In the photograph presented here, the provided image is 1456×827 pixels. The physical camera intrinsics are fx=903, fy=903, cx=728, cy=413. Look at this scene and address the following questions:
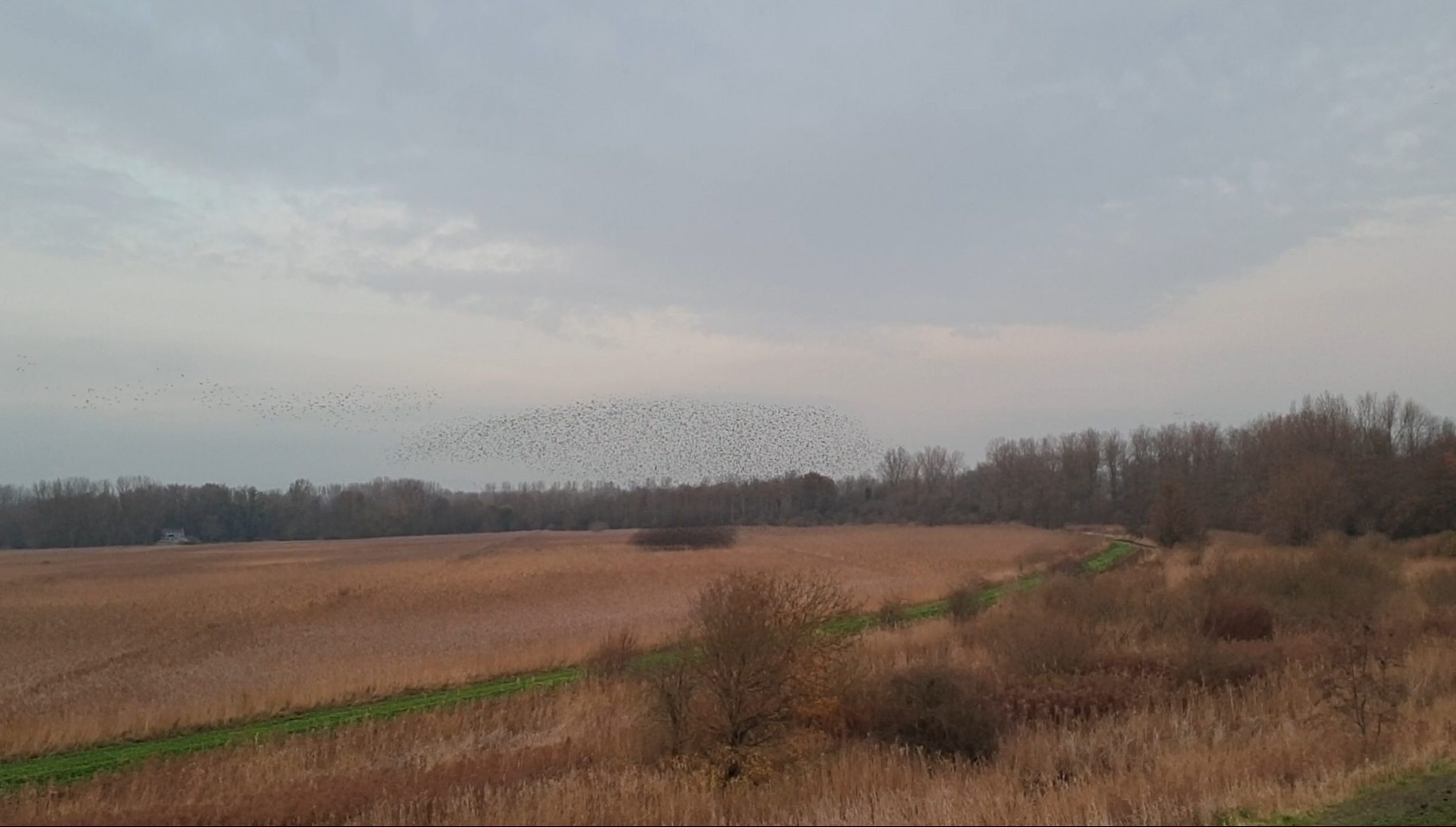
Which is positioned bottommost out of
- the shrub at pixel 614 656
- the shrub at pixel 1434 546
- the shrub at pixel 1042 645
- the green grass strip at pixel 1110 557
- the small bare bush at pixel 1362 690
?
the green grass strip at pixel 1110 557

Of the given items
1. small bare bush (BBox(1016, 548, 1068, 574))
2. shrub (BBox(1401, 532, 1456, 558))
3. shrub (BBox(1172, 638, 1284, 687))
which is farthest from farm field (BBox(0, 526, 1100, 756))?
shrub (BBox(1401, 532, 1456, 558))

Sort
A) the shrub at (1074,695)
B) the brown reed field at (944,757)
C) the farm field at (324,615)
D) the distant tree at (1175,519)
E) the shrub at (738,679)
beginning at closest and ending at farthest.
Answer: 1. the brown reed field at (944,757)
2. the shrub at (738,679)
3. the shrub at (1074,695)
4. the farm field at (324,615)
5. the distant tree at (1175,519)

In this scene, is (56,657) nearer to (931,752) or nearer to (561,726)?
(561,726)

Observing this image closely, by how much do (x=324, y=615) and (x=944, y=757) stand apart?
32885 mm

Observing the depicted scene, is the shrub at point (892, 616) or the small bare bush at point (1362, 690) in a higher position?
the small bare bush at point (1362, 690)

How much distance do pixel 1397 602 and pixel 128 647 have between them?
39995 millimetres

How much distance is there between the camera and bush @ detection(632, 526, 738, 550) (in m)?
87.7

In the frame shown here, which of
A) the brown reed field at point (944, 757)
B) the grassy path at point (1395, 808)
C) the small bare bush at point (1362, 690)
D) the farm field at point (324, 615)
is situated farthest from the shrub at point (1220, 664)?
the grassy path at point (1395, 808)

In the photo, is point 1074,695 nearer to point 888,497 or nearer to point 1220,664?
point 1220,664

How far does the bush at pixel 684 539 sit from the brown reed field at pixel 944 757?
65368 mm

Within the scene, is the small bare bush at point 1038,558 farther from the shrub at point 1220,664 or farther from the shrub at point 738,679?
the shrub at point 738,679

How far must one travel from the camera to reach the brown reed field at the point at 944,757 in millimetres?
9586

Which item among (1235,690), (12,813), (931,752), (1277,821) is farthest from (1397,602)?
(12,813)

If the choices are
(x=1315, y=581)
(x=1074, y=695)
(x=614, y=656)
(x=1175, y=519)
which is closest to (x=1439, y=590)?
(x=1315, y=581)
